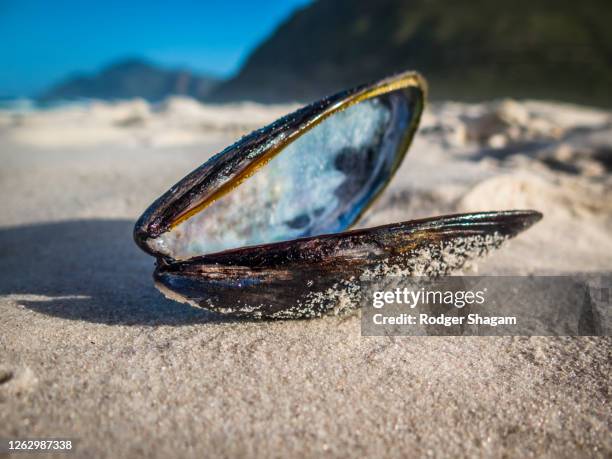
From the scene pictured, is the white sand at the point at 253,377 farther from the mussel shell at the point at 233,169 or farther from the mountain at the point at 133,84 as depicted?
the mountain at the point at 133,84

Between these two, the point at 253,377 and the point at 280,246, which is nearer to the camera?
the point at 253,377

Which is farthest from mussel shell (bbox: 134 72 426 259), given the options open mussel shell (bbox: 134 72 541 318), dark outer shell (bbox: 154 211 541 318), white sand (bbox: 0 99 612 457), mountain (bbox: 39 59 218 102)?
mountain (bbox: 39 59 218 102)

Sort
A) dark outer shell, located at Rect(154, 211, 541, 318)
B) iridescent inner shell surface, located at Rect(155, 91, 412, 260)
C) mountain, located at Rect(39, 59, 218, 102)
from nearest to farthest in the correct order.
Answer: dark outer shell, located at Rect(154, 211, 541, 318) < iridescent inner shell surface, located at Rect(155, 91, 412, 260) < mountain, located at Rect(39, 59, 218, 102)

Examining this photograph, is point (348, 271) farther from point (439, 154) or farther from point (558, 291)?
point (439, 154)

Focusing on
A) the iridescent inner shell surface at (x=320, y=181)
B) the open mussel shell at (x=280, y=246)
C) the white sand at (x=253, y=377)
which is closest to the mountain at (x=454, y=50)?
the iridescent inner shell surface at (x=320, y=181)

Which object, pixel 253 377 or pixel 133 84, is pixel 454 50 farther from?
pixel 133 84

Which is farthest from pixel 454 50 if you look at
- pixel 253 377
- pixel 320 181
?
pixel 253 377

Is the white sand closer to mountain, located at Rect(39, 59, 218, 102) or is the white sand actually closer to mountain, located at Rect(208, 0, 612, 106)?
mountain, located at Rect(208, 0, 612, 106)
